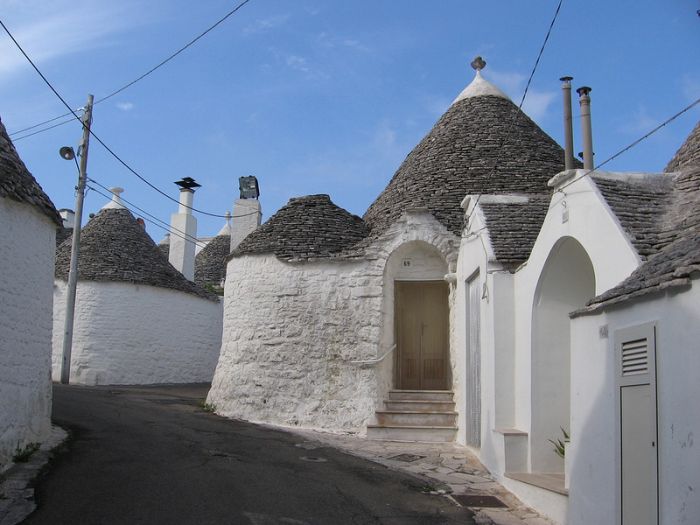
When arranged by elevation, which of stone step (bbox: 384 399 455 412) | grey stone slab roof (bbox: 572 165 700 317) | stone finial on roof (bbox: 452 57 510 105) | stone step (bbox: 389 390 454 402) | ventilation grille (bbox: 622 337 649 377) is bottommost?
stone step (bbox: 384 399 455 412)

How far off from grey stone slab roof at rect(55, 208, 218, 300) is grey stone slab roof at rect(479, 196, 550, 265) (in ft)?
39.5

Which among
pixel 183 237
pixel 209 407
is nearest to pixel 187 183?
pixel 183 237

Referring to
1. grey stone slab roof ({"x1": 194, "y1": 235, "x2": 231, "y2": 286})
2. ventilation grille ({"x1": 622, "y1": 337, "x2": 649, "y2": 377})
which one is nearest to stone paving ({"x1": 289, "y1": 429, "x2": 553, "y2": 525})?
ventilation grille ({"x1": 622, "y1": 337, "x2": 649, "y2": 377})

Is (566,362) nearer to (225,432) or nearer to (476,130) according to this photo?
(225,432)

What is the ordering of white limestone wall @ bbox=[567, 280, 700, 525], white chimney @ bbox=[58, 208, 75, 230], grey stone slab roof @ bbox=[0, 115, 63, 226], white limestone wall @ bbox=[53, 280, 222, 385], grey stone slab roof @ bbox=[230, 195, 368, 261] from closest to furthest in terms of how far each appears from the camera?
white limestone wall @ bbox=[567, 280, 700, 525]
grey stone slab roof @ bbox=[0, 115, 63, 226]
grey stone slab roof @ bbox=[230, 195, 368, 261]
white limestone wall @ bbox=[53, 280, 222, 385]
white chimney @ bbox=[58, 208, 75, 230]

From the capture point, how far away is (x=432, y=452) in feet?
32.3

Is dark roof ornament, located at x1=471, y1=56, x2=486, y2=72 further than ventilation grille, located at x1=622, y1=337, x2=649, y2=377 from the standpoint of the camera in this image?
Yes

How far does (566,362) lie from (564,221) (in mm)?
1699

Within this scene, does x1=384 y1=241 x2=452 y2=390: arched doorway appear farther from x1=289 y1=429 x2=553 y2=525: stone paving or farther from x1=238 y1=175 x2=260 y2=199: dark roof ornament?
x1=238 y1=175 x2=260 y2=199: dark roof ornament

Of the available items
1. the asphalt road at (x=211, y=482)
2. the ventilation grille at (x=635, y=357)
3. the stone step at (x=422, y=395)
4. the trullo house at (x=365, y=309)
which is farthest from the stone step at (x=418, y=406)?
the ventilation grille at (x=635, y=357)

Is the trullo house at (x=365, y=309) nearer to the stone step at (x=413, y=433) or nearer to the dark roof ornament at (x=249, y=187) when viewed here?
the stone step at (x=413, y=433)

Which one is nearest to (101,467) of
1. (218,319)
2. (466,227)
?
(466,227)

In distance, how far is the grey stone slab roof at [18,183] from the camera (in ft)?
23.4

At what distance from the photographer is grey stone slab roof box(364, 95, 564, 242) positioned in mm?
12992
